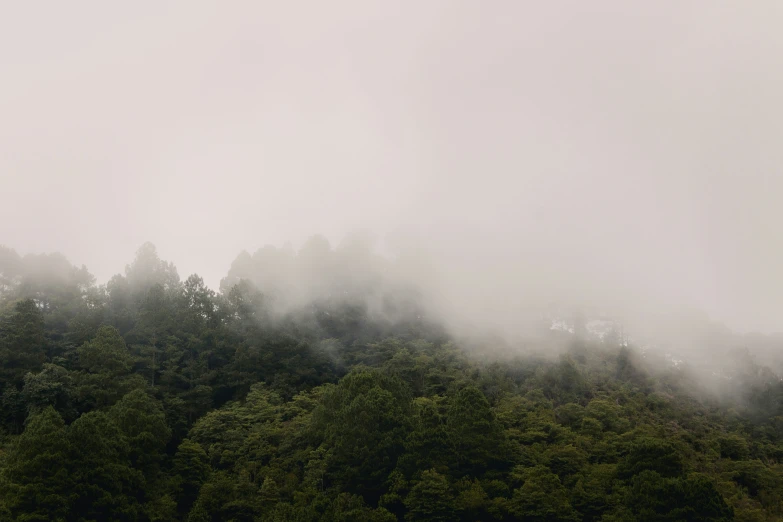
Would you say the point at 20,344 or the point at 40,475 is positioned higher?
the point at 20,344

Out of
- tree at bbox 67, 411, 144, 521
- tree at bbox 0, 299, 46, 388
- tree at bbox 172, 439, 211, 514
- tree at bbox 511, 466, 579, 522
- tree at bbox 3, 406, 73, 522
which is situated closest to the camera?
tree at bbox 3, 406, 73, 522

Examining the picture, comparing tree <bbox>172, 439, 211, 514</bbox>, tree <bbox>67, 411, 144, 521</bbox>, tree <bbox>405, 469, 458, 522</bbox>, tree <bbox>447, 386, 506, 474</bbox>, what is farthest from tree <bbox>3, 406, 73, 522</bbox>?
tree <bbox>447, 386, 506, 474</bbox>

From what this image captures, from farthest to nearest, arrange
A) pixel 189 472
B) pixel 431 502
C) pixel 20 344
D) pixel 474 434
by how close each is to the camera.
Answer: pixel 20 344 < pixel 474 434 < pixel 189 472 < pixel 431 502

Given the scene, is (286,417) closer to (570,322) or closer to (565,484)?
(565,484)

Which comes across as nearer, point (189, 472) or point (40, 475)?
point (40, 475)

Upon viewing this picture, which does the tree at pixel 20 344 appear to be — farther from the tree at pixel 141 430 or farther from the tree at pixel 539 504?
the tree at pixel 539 504

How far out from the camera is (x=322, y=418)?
3997 centimetres

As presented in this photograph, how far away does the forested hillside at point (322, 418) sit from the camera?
32.3m

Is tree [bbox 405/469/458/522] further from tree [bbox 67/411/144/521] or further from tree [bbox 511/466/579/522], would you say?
tree [bbox 67/411/144/521]

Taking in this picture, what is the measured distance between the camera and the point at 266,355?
51750 millimetres

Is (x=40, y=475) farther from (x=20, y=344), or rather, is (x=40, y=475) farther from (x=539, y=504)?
(x=539, y=504)

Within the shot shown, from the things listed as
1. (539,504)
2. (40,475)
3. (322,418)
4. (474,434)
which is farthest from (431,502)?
(40,475)

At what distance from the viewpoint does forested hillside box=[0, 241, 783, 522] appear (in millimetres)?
32281

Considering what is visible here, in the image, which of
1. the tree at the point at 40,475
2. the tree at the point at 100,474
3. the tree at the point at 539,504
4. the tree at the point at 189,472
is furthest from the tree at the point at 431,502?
the tree at the point at 40,475
